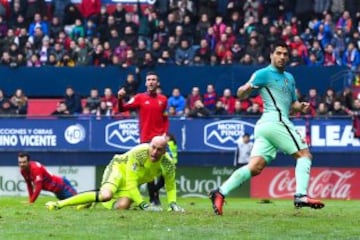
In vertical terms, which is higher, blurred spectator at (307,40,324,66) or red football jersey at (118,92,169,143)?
blurred spectator at (307,40,324,66)

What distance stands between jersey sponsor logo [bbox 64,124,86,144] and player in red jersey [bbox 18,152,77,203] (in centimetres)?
845

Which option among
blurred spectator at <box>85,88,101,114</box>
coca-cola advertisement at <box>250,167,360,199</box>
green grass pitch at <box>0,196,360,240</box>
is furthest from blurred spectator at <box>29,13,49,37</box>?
green grass pitch at <box>0,196,360,240</box>

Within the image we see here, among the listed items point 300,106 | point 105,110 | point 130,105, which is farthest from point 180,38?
point 300,106

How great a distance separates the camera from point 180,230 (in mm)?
12539

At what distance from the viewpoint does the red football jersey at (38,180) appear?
20.5 metres

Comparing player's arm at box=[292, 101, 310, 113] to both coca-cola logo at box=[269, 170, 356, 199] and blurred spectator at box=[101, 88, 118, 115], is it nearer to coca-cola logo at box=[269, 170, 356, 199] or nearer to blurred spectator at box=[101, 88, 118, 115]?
coca-cola logo at box=[269, 170, 356, 199]

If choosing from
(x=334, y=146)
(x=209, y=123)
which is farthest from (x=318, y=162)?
(x=209, y=123)

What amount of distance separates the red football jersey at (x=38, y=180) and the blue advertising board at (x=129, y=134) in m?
8.58

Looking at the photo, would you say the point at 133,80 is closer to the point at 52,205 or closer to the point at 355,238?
the point at 52,205

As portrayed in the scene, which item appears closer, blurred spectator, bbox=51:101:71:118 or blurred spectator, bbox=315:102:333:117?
blurred spectator, bbox=315:102:333:117

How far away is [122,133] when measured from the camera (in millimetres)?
29797

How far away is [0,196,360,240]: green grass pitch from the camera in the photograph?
12047 mm

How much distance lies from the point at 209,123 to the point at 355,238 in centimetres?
1790

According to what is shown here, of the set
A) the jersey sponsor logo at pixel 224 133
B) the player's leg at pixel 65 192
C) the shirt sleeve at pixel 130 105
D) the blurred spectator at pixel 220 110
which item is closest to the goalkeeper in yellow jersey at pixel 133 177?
the shirt sleeve at pixel 130 105
